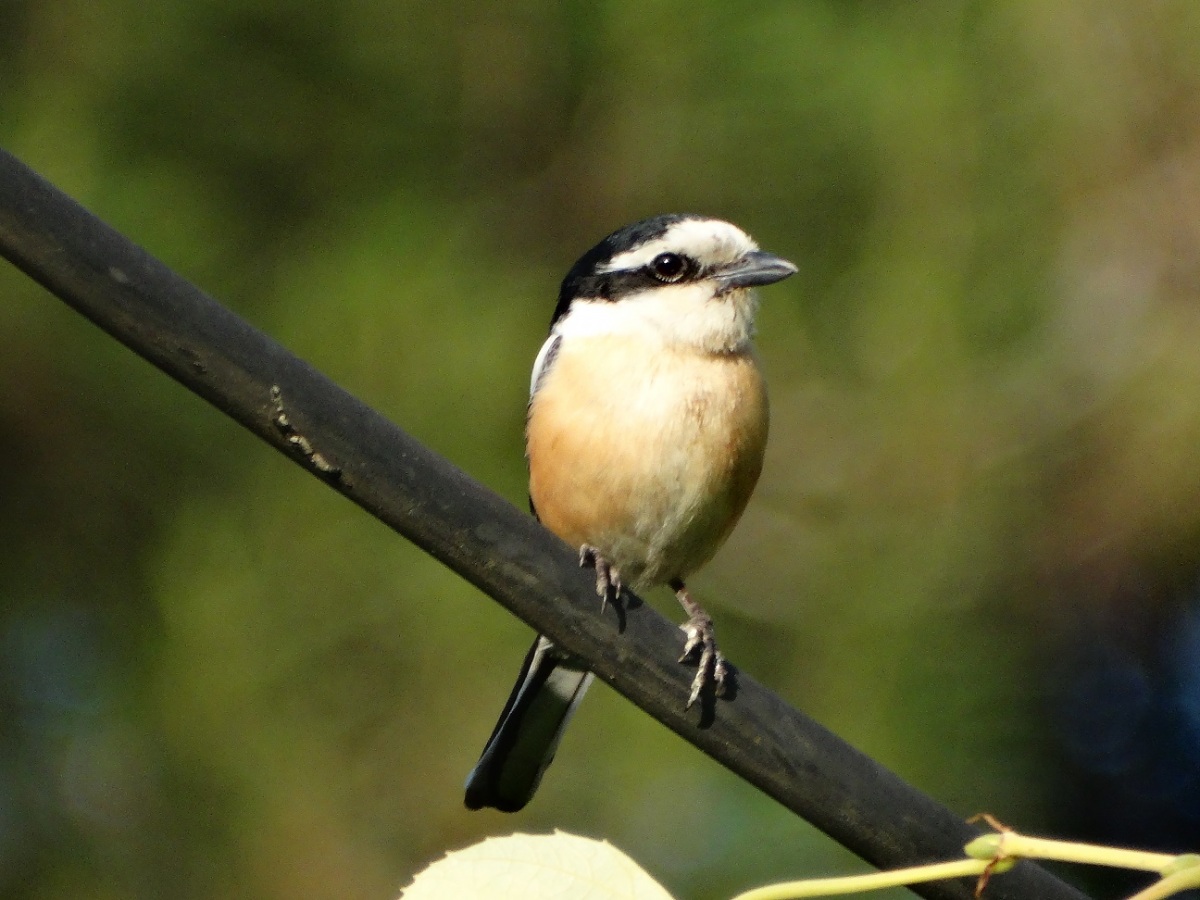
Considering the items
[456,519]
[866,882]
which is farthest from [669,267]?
[866,882]

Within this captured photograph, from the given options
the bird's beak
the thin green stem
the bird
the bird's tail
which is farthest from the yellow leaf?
the bird's beak

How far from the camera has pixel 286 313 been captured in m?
3.92

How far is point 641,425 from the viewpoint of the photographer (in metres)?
3.01

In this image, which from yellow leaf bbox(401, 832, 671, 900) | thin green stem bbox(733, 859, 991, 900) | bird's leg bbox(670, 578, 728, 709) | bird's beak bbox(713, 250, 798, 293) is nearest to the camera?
thin green stem bbox(733, 859, 991, 900)

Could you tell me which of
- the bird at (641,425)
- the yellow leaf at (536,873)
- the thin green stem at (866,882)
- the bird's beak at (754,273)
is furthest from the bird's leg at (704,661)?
the bird's beak at (754,273)

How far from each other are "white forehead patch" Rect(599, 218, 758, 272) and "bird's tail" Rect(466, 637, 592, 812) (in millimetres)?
942

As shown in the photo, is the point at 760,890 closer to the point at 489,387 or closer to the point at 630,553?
the point at 630,553

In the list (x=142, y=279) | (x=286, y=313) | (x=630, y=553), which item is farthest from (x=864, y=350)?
(x=142, y=279)

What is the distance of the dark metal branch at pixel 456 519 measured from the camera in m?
1.37

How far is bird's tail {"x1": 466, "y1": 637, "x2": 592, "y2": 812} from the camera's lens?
304 cm

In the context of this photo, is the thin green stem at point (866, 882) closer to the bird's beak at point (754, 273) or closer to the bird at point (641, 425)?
the bird at point (641, 425)

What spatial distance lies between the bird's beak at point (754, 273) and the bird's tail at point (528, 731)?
930 mm

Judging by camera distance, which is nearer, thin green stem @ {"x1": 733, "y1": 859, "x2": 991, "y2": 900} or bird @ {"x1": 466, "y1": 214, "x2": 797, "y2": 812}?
thin green stem @ {"x1": 733, "y1": 859, "x2": 991, "y2": 900}

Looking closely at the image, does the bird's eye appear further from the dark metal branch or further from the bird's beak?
the dark metal branch
